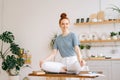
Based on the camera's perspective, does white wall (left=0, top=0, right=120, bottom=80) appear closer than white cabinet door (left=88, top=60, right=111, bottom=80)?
No

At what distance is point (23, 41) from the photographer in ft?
20.5

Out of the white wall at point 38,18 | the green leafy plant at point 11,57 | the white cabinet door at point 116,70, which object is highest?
the white wall at point 38,18

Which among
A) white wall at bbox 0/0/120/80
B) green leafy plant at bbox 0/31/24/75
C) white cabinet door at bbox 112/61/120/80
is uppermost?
white wall at bbox 0/0/120/80

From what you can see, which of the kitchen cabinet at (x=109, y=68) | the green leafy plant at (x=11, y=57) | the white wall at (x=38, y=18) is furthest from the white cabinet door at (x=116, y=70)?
the green leafy plant at (x=11, y=57)

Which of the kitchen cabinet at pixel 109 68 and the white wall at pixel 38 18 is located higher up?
the white wall at pixel 38 18

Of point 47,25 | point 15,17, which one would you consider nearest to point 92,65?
point 47,25

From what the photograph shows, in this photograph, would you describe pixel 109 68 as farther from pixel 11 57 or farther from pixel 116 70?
pixel 11 57

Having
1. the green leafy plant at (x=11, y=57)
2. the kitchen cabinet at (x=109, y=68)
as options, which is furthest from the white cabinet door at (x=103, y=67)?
the green leafy plant at (x=11, y=57)

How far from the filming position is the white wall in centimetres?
575

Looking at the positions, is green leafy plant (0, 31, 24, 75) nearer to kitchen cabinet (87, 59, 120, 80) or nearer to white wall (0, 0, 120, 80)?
white wall (0, 0, 120, 80)

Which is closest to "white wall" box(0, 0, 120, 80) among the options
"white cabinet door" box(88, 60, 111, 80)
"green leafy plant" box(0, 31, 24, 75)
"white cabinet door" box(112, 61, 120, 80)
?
"green leafy plant" box(0, 31, 24, 75)

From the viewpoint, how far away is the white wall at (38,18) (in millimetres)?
5748

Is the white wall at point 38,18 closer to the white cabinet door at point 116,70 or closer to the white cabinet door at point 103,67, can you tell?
the white cabinet door at point 103,67

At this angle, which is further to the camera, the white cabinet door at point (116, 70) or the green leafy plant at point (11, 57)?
the green leafy plant at point (11, 57)
